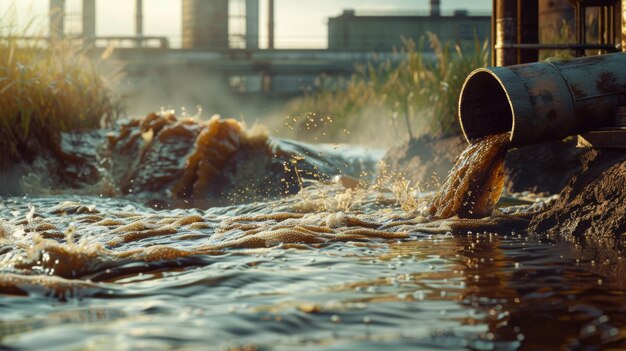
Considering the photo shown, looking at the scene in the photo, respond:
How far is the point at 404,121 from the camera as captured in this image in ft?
41.2

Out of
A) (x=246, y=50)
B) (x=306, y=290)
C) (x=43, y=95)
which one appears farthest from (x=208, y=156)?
(x=246, y=50)

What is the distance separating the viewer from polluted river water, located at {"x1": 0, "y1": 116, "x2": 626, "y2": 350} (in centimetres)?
294

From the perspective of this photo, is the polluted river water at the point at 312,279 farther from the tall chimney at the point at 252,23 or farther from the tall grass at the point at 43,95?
the tall chimney at the point at 252,23

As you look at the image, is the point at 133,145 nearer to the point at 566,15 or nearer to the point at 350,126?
the point at 350,126

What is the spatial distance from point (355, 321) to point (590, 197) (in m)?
2.94

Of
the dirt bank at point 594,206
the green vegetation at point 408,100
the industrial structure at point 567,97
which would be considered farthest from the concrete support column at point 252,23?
the dirt bank at point 594,206

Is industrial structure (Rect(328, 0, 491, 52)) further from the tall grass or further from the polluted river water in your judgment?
the polluted river water

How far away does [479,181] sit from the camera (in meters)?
6.05

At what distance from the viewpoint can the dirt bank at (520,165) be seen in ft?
29.8

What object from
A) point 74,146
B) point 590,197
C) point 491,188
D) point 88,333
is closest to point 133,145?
point 74,146

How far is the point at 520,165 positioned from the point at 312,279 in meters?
5.97

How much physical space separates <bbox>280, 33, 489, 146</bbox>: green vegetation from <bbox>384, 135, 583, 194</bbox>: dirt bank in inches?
16.0

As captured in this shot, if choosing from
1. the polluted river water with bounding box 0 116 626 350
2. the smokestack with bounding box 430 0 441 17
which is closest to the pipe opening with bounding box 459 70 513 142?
the polluted river water with bounding box 0 116 626 350

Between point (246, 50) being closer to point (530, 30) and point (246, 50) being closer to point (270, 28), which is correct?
point (270, 28)
